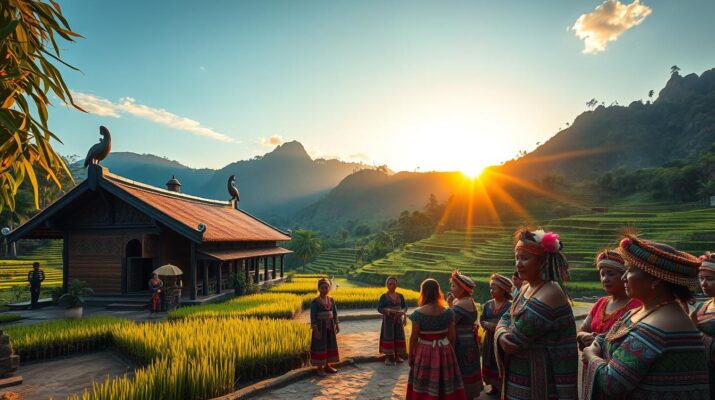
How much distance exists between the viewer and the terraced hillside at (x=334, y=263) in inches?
2247

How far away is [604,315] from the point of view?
13.5 feet

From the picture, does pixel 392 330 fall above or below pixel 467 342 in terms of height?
below

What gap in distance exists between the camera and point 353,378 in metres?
7.11

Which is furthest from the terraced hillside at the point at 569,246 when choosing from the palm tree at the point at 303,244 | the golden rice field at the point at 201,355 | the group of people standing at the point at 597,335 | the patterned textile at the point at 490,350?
the group of people standing at the point at 597,335

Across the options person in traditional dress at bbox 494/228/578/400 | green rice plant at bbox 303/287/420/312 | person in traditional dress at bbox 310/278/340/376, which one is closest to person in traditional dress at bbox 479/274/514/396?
person in traditional dress at bbox 494/228/578/400

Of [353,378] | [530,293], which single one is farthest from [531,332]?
[353,378]

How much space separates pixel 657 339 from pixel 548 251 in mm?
986

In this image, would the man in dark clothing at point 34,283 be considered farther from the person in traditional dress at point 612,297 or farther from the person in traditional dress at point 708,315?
the person in traditional dress at point 708,315

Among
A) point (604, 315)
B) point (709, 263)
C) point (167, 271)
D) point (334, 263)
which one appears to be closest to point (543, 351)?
point (604, 315)

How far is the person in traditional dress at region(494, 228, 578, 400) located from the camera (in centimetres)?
291

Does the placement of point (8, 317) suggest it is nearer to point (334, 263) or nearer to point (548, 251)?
point (548, 251)

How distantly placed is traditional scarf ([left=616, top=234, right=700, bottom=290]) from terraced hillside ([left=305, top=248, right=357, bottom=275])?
171 feet

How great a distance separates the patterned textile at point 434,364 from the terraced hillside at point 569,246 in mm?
24545

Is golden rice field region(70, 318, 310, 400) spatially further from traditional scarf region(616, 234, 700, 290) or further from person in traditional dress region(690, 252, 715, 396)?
person in traditional dress region(690, 252, 715, 396)
